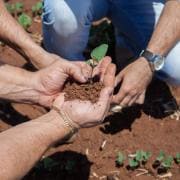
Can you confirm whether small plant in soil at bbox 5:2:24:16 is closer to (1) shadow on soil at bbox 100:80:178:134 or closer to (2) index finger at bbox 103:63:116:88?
(1) shadow on soil at bbox 100:80:178:134

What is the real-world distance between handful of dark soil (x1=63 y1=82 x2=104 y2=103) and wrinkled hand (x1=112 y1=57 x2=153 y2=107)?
0.16 m

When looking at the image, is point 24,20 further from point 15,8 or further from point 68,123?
point 68,123

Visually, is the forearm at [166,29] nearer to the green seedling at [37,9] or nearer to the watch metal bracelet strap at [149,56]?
the watch metal bracelet strap at [149,56]

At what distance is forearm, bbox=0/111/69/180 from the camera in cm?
176

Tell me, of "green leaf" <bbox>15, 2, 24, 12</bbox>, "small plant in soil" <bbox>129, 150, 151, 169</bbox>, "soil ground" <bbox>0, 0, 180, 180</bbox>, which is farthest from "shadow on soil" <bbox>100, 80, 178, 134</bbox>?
"green leaf" <bbox>15, 2, 24, 12</bbox>

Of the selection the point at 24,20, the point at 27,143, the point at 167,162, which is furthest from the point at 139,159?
the point at 24,20

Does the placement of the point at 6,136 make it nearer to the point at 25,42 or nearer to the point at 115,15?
the point at 25,42

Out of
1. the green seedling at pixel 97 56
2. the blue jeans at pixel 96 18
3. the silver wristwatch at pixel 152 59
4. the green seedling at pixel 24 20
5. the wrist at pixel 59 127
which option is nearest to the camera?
the wrist at pixel 59 127

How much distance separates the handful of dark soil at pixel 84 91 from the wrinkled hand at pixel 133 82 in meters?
0.16

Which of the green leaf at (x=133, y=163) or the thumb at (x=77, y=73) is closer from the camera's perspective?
the thumb at (x=77, y=73)

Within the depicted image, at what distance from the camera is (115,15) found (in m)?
2.84

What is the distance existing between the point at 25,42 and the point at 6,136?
63 centimetres

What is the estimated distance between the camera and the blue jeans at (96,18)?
2.72 m

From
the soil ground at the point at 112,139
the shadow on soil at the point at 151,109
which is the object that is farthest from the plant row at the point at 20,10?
the shadow on soil at the point at 151,109
